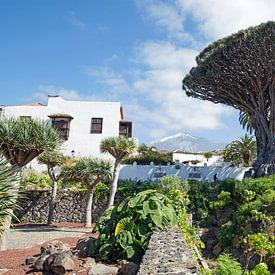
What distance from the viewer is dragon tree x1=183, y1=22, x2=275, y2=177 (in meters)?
17.5

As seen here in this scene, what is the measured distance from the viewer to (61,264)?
4.84 meters

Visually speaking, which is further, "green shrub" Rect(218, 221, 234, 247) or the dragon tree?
the dragon tree

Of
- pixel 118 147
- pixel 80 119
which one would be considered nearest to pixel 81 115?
pixel 80 119

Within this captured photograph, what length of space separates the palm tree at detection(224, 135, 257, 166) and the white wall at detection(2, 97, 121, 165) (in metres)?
14.6

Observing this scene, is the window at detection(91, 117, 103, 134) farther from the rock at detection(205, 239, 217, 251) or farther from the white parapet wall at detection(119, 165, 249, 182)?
the rock at detection(205, 239, 217, 251)

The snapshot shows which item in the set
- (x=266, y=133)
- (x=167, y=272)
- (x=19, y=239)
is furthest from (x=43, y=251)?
(x=266, y=133)

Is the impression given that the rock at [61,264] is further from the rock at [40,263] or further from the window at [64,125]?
the window at [64,125]

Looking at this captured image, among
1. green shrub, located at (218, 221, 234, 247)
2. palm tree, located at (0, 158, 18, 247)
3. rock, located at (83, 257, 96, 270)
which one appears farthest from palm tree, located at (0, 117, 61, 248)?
green shrub, located at (218, 221, 234, 247)

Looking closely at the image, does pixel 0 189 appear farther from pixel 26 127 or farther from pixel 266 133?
pixel 266 133

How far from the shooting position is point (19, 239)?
430 inches

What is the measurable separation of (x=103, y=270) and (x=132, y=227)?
94 centimetres

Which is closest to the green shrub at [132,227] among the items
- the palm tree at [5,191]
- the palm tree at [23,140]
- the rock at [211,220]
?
the palm tree at [5,191]

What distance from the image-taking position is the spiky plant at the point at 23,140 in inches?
332

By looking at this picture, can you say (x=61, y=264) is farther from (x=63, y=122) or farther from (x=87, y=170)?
(x=63, y=122)
